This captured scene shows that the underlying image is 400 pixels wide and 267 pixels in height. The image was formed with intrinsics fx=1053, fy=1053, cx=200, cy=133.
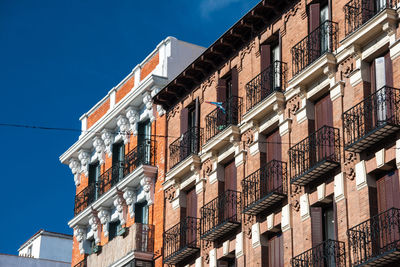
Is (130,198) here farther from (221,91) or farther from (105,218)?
(221,91)

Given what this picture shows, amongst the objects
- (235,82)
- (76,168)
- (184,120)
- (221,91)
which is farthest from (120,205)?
(235,82)

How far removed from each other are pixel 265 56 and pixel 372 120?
7856 mm

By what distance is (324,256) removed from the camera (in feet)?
105

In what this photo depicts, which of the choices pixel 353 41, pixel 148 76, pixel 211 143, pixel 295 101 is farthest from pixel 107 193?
pixel 353 41

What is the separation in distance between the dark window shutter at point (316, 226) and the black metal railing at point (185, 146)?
9.39 meters

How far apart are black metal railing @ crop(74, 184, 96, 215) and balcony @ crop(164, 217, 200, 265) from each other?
850cm

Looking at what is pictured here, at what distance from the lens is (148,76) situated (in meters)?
47.6

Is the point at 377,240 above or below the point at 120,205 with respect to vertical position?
below

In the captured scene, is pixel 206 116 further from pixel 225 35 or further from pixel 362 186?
pixel 362 186

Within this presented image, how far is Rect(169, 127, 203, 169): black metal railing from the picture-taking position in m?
42.1

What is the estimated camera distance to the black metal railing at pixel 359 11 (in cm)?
3312

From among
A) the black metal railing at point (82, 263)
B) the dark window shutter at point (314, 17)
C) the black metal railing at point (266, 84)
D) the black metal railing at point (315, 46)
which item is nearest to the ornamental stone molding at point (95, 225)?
the black metal railing at point (82, 263)

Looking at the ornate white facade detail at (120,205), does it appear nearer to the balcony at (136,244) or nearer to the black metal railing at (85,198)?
the balcony at (136,244)

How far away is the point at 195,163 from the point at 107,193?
24.9ft
